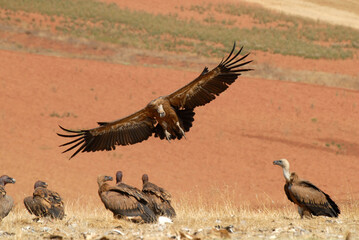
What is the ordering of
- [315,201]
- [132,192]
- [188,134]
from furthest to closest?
[188,134]
[315,201]
[132,192]

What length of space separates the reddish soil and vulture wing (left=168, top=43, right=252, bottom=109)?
6.56 meters

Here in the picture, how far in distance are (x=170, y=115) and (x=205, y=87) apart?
802mm

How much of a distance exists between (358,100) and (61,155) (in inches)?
773

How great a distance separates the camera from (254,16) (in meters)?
62.1

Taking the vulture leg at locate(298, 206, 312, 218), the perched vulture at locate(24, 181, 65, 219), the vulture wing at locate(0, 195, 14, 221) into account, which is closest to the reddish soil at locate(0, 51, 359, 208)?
the vulture leg at locate(298, 206, 312, 218)

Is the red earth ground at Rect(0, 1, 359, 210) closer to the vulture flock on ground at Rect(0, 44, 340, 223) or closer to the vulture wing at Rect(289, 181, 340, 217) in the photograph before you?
the vulture flock on ground at Rect(0, 44, 340, 223)

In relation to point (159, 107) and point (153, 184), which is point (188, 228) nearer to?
point (153, 184)

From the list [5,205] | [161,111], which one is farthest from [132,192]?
[5,205]

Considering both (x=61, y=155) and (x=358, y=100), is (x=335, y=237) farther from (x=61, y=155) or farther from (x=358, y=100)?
(x=358, y=100)

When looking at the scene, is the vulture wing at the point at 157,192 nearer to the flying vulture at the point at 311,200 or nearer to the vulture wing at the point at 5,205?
the flying vulture at the point at 311,200

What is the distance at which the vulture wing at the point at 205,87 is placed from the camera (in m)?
10.1

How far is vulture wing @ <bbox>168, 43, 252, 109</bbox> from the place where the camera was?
397 inches

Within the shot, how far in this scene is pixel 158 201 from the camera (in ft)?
31.6

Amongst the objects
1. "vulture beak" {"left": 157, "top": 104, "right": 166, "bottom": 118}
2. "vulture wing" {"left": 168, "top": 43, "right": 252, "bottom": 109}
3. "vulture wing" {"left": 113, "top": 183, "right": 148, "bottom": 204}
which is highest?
"vulture wing" {"left": 168, "top": 43, "right": 252, "bottom": 109}
